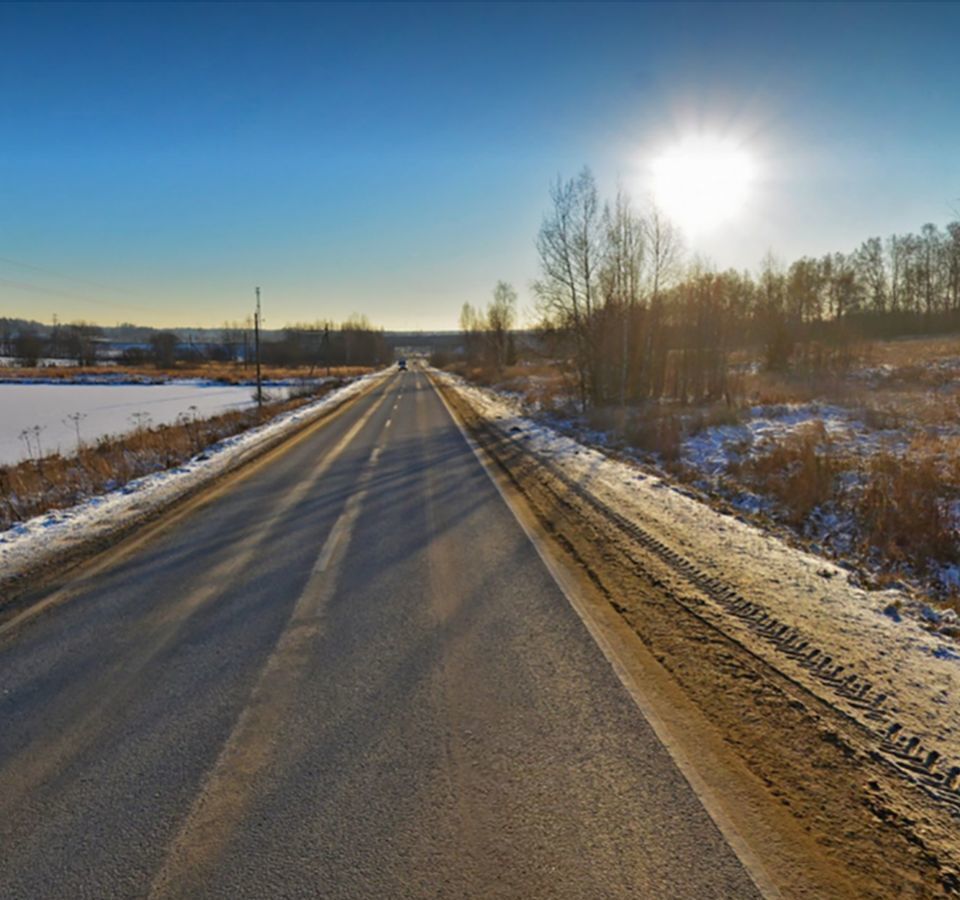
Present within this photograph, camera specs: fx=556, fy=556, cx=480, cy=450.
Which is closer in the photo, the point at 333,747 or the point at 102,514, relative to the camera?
the point at 333,747

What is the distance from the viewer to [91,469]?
12031 millimetres

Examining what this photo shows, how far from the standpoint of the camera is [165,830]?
2.57 meters

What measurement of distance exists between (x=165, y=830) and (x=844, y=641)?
458cm

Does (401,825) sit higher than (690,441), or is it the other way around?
(690,441)

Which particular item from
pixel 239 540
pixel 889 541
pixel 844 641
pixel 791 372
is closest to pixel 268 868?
pixel 844 641

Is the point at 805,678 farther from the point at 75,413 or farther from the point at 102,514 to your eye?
the point at 75,413

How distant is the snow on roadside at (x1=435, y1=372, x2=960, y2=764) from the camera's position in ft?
11.6

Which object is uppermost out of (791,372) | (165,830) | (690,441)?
(791,372)

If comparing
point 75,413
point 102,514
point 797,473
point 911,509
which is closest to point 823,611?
point 911,509

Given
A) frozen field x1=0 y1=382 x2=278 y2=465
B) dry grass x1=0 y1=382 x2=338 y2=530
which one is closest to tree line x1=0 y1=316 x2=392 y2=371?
frozen field x1=0 y1=382 x2=278 y2=465

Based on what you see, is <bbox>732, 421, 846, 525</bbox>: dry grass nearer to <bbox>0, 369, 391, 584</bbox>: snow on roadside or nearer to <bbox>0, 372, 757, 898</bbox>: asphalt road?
<bbox>0, 372, 757, 898</bbox>: asphalt road

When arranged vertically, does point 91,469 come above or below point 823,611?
above

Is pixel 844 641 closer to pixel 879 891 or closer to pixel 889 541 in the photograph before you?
pixel 879 891

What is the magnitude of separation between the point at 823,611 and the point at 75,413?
34.9m
